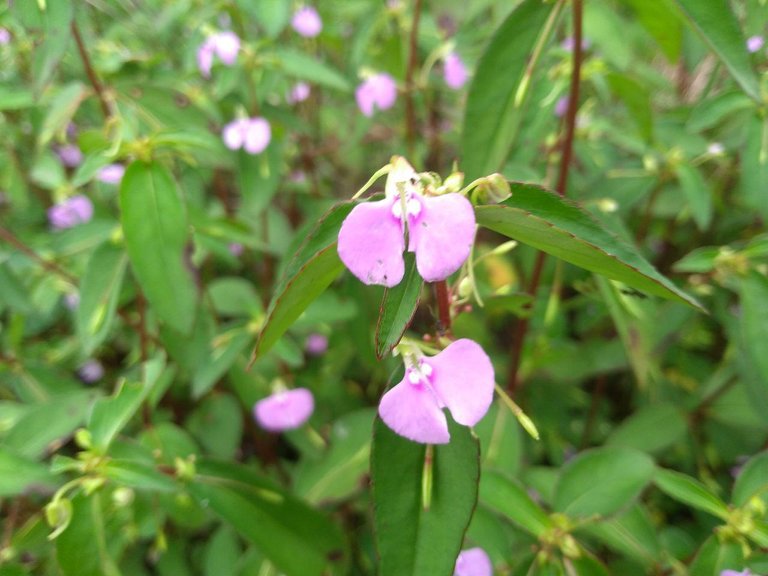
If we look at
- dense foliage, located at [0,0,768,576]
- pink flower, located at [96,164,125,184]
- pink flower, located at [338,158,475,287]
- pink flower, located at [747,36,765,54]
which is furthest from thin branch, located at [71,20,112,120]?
pink flower, located at [747,36,765,54]

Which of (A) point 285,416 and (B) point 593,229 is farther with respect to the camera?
(A) point 285,416

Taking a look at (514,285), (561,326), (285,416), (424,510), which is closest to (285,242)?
(285,416)

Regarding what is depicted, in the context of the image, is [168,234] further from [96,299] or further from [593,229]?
[593,229]

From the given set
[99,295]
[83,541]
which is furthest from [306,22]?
[83,541]

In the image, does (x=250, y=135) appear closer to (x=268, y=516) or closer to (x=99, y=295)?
(x=99, y=295)

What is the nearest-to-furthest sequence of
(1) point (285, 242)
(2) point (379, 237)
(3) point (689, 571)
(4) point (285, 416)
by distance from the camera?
(2) point (379, 237), (3) point (689, 571), (4) point (285, 416), (1) point (285, 242)

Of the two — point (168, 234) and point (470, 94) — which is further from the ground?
point (470, 94)
